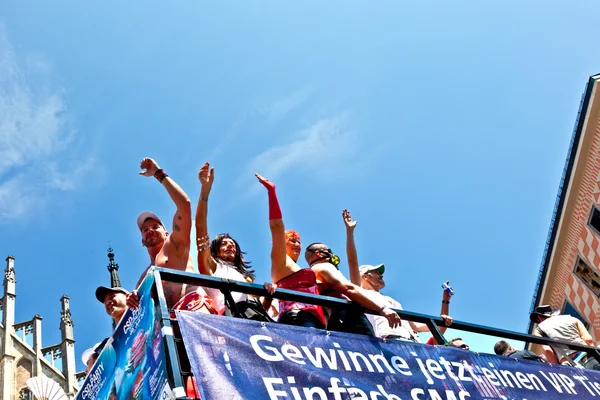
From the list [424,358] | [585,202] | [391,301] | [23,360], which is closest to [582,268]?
[585,202]

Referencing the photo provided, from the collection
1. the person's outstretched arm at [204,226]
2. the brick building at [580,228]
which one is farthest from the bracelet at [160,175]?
the brick building at [580,228]

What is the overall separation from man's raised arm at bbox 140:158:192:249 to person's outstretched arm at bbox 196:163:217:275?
0.62 ft

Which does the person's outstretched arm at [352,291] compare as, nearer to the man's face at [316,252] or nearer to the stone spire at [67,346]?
the man's face at [316,252]

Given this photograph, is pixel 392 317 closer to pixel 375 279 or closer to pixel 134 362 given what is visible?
pixel 375 279

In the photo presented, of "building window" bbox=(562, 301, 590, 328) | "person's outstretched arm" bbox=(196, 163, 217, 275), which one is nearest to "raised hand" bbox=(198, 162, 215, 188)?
"person's outstretched arm" bbox=(196, 163, 217, 275)

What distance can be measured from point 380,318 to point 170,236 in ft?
6.43

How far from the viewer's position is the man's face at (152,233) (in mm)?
5359

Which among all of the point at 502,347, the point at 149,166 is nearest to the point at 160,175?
the point at 149,166

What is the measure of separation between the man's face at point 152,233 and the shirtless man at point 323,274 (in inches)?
36.4

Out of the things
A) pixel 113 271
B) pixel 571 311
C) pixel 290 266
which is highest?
pixel 113 271

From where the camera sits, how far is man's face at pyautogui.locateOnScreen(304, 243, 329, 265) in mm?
5410

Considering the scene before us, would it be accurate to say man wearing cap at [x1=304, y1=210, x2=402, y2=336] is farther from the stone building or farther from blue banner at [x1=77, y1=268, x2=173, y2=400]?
the stone building

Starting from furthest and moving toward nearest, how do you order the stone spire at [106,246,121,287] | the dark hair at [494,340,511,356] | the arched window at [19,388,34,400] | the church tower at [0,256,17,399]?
the stone spire at [106,246,121,287], the church tower at [0,256,17,399], the arched window at [19,388,34,400], the dark hair at [494,340,511,356]

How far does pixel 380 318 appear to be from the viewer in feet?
18.8
